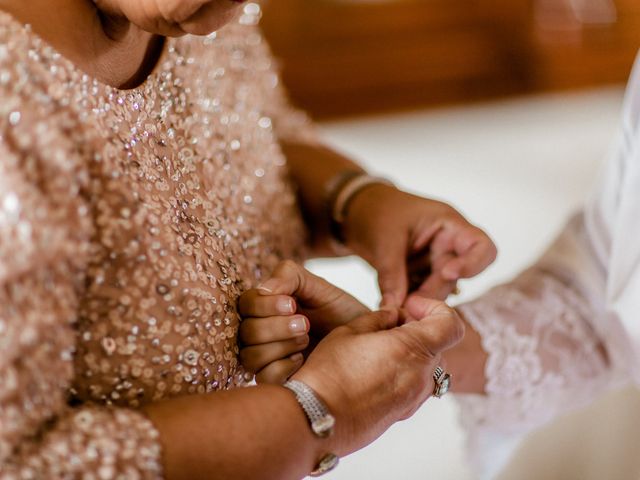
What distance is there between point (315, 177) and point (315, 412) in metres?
0.46

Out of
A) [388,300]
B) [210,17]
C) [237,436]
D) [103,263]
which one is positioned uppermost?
[210,17]

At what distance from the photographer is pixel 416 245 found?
933 mm

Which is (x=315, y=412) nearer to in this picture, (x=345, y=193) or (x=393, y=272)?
(x=393, y=272)

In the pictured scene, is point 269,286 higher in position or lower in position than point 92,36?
lower

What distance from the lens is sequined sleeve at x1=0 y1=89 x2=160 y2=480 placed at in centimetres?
52

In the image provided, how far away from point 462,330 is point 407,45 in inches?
87.6

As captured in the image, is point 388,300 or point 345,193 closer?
point 388,300

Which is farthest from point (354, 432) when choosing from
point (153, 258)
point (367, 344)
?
point (153, 258)

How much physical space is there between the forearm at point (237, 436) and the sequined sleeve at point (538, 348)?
36 cm

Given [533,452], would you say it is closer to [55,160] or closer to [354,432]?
[354,432]

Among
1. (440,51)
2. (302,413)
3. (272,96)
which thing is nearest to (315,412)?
(302,413)

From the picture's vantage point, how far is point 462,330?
28.8 inches

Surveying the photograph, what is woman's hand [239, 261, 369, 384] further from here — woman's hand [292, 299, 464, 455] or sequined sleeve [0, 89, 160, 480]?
sequined sleeve [0, 89, 160, 480]

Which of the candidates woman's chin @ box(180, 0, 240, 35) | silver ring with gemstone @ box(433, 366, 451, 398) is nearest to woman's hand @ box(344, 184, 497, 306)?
silver ring with gemstone @ box(433, 366, 451, 398)
